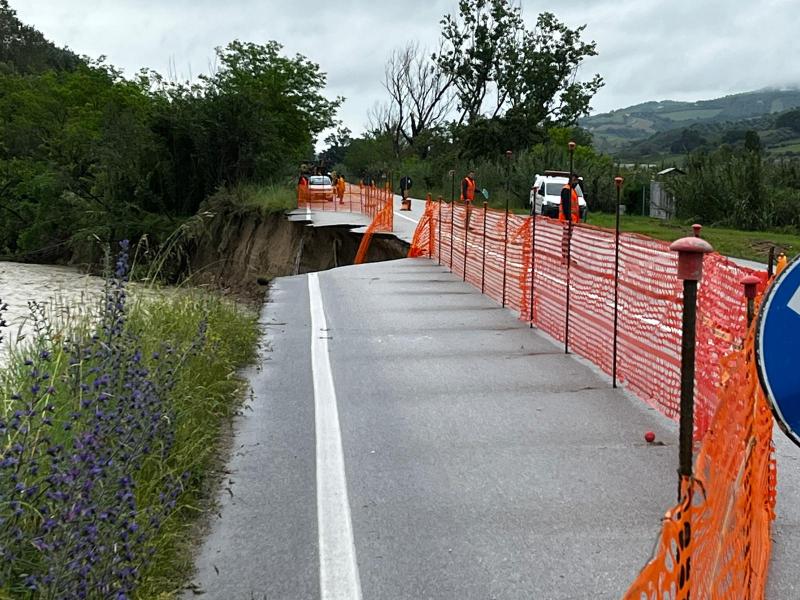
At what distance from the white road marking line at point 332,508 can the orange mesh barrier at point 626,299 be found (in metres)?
2.50

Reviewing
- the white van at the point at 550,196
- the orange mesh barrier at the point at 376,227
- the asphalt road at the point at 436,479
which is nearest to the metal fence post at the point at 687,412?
the asphalt road at the point at 436,479

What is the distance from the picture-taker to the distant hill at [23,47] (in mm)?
92438

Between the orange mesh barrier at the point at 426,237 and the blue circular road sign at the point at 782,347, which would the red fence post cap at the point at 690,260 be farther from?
the orange mesh barrier at the point at 426,237

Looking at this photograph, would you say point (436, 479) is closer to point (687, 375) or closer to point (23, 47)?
point (687, 375)

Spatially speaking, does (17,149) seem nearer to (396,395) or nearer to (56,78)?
(56,78)

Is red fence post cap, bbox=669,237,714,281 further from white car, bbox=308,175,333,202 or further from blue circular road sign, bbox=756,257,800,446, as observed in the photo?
white car, bbox=308,175,333,202

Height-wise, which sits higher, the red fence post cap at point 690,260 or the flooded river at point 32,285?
the red fence post cap at point 690,260

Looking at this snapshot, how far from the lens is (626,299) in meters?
9.36

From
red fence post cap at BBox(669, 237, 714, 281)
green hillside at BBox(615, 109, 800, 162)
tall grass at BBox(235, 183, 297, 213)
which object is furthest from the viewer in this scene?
green hillside at BBox(615, 109, 800, 162)

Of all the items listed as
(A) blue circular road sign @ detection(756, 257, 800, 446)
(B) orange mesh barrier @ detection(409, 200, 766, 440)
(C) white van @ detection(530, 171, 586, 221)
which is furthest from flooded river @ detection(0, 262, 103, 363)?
(A) blue circular road sign @ detection(756, 257, 800, 446)

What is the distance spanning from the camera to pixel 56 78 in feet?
201

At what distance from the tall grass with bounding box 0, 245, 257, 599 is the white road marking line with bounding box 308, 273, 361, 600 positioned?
27.3 inches

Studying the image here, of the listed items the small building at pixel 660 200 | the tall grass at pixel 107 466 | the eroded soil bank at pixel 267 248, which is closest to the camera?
the tall grass at pixel 107 466

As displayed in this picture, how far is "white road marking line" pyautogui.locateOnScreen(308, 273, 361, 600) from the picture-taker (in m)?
4.66
